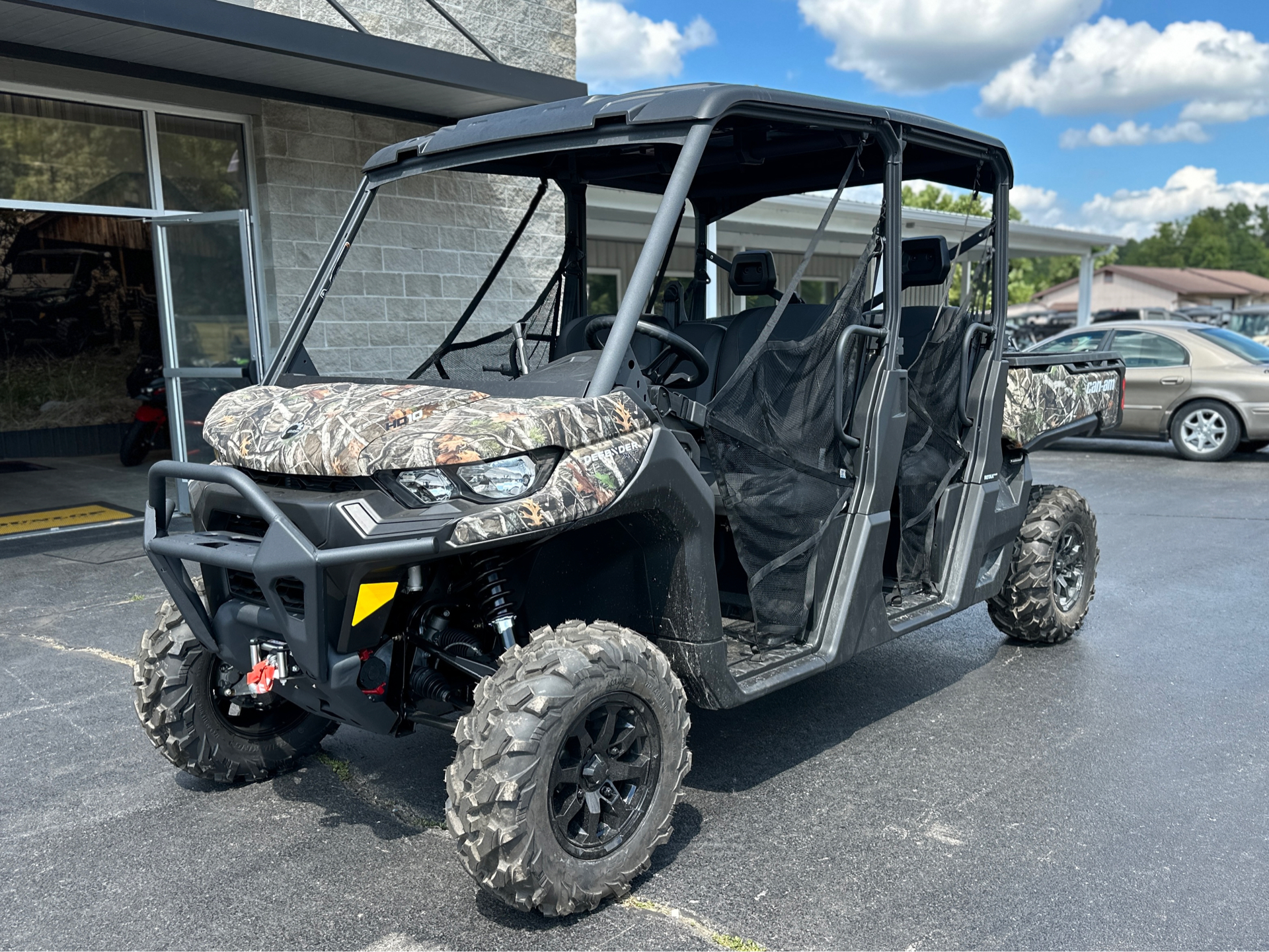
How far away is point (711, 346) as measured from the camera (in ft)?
15.6

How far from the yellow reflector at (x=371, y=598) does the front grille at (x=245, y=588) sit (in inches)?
17.6

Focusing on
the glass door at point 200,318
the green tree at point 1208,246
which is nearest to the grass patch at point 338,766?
the glass door at point 200,318

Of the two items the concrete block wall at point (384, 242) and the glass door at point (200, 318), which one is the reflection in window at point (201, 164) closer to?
the concrete block wall at point (384, 242)

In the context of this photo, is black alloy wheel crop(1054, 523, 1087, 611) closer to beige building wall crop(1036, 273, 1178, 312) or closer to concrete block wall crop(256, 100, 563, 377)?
concrete block wall crop(256, 100, 563, 377)

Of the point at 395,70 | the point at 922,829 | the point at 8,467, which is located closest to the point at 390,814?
the point at 922,829

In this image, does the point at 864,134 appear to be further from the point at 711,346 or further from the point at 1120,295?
the point at 1120,295

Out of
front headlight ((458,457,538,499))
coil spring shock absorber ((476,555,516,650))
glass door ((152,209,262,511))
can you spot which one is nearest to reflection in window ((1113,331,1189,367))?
glass door ((152,209,262,511))

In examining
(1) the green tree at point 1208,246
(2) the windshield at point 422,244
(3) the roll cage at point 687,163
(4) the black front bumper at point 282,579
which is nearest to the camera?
(4) the black front bumper at point 282,579

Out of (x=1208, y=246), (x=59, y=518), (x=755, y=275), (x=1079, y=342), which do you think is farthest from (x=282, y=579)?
(x=1208, y=246)

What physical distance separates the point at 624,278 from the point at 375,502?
11909 mm

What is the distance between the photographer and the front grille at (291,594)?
2984 mm

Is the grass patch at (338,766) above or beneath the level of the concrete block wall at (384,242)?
beneath

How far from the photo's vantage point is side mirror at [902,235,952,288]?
475 cm

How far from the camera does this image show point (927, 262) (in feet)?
15.7
